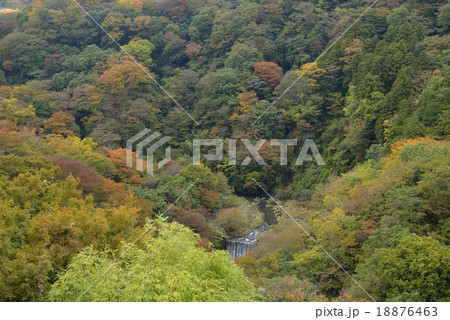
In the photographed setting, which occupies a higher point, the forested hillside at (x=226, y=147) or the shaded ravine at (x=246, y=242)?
the forested hillside at (x=226, y=147)

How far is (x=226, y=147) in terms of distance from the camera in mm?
25578

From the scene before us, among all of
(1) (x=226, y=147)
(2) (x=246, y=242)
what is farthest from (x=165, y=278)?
(1) (x=226, y=147)

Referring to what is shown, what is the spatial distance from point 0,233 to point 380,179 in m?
10.1

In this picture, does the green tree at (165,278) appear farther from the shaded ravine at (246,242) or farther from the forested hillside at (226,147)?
the shaded ravine at (246,242)

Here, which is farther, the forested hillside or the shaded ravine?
the shaded ravine

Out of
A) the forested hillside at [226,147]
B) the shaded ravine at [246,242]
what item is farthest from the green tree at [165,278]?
the shaded ravine at [246,242]

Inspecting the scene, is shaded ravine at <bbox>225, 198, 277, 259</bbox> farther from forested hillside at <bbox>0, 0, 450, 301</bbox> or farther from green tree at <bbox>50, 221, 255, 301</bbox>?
green tree at <bbox>50, 221, 255, 301</bbox>

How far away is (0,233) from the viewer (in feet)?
26.8

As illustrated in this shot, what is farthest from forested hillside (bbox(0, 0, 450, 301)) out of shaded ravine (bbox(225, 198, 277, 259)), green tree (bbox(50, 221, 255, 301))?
shaded ravine (bbox(225, 198, 277, 259))

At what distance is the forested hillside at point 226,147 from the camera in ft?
27.8

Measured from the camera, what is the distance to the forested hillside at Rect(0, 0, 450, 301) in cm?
848

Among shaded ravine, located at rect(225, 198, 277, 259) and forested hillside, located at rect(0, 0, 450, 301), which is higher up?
forested hillside, located at rect(0, 0, 450, 301)

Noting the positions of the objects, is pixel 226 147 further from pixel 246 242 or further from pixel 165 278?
pixel 165 278

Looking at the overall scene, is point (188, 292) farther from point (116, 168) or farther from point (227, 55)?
point (227, 55)
